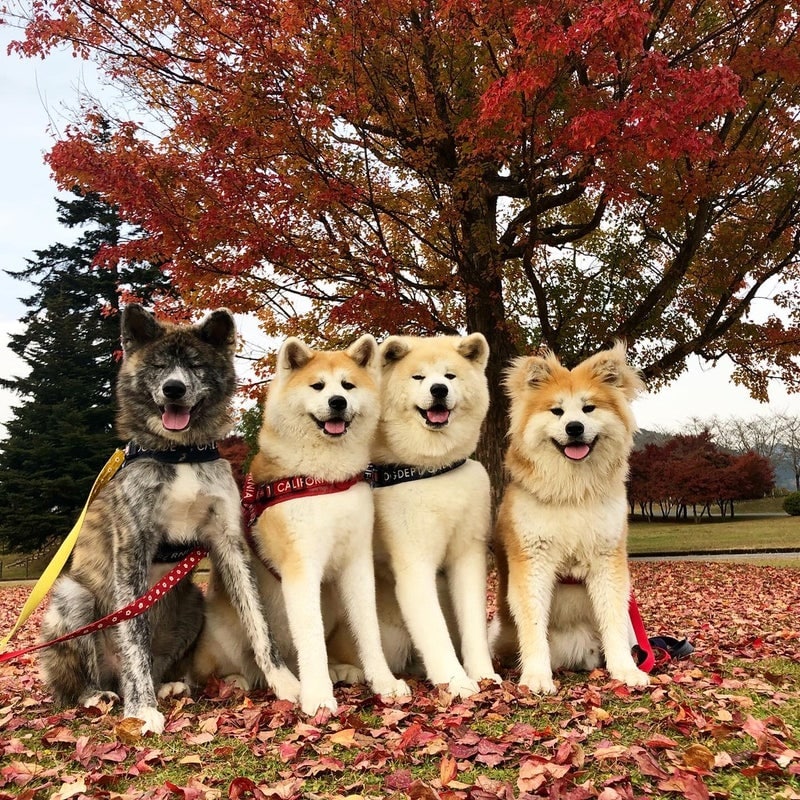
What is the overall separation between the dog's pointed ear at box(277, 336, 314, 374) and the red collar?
62cm

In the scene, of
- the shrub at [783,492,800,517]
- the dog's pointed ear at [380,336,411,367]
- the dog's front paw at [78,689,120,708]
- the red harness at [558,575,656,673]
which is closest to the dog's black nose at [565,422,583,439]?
the red harness at [558,575,656,673]

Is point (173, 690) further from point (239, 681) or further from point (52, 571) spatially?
point (52, 571)

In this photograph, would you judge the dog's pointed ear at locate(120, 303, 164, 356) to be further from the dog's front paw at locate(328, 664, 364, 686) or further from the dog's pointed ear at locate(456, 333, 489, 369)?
the dog's front paw at locate(328, 664, 364, 686)

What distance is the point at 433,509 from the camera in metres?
3.83

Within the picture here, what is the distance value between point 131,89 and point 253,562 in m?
8.56

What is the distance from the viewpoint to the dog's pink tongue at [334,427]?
12.1ft

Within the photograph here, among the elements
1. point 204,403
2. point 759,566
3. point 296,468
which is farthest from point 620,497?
point 759,566

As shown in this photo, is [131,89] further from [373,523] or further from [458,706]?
[458,706]

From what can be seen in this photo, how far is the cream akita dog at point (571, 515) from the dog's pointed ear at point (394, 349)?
74 cm

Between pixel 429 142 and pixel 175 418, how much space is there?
6.68 meters

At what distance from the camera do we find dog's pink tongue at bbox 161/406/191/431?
3.53 metres

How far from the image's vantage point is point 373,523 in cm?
389

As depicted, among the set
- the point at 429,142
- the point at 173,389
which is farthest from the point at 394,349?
the point at 429,142

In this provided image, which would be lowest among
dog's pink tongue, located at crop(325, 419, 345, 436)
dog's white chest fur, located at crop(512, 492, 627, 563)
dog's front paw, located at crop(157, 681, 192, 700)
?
dog's front paw, located at crop(157, 681, 192, 700)
